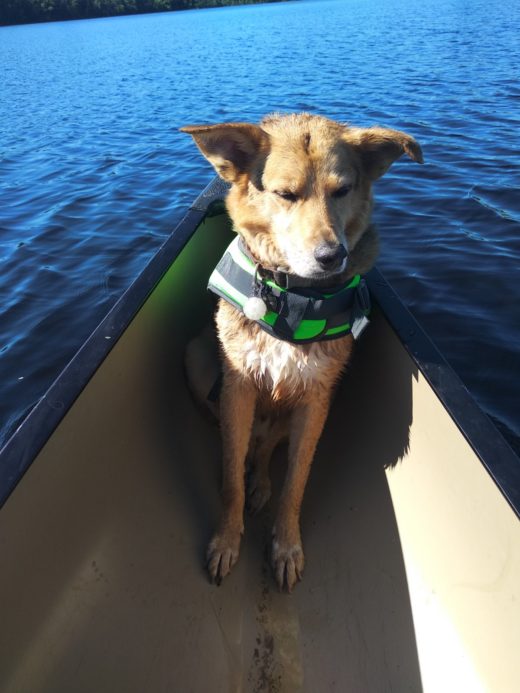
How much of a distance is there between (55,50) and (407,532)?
42.9m

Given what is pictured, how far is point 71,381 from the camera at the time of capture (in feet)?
7.09

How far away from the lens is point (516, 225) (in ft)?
23.1

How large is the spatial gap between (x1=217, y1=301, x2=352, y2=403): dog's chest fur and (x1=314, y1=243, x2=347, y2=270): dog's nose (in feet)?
1.62

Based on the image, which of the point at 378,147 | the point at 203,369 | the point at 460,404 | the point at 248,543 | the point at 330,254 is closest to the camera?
the point at 460,404

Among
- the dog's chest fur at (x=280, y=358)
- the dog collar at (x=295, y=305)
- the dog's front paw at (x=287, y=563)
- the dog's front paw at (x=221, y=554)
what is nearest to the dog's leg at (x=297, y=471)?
the dog's front paw at (x=287, y=563)

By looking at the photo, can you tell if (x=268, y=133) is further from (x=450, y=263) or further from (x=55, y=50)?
(x=55, y=50)

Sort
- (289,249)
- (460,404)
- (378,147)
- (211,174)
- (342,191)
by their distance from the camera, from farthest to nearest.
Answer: (211,174) → (378,147) → (342,191) → (289,249) → (460,404)

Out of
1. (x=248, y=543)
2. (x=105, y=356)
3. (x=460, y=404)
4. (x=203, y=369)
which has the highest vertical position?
(x=105, y=356)

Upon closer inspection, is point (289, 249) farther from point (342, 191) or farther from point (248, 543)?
point (248, 543)

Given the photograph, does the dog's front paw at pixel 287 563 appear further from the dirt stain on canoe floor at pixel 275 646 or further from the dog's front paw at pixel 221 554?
the dog's front paw at pixel 221 554

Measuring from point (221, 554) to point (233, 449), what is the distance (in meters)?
0.57

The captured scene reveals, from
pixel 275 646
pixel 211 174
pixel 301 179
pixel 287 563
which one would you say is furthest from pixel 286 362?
pixel 211 174

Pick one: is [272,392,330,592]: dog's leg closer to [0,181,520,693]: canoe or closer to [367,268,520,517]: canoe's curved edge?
[0,181,520,693]: canoe

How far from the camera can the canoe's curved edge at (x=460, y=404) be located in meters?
1.74
